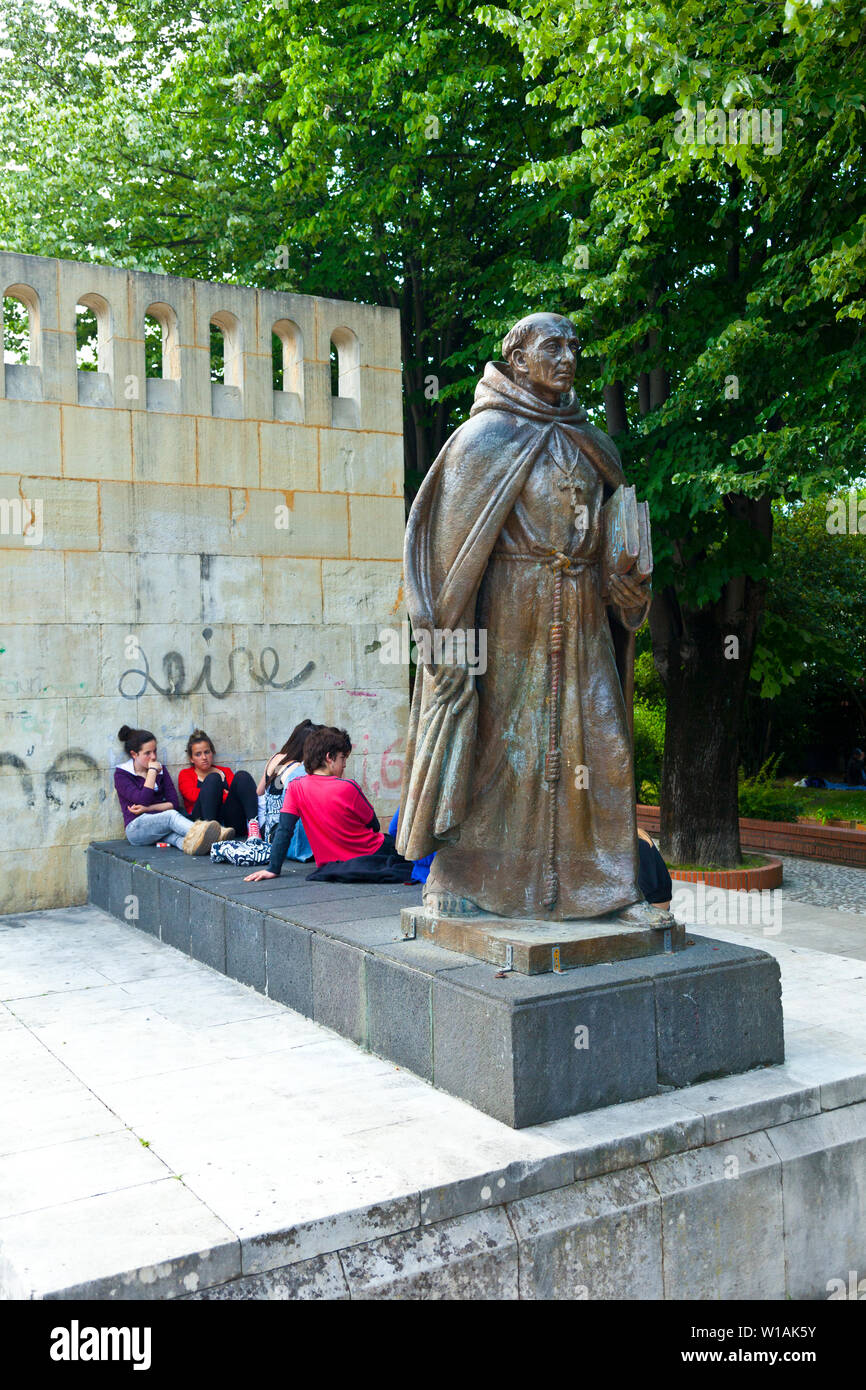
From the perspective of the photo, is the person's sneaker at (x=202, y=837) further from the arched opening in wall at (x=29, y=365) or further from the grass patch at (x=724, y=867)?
the grass patch at (x=724, y=867)

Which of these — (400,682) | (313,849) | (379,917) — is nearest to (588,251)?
(400,682)

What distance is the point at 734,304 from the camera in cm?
1094

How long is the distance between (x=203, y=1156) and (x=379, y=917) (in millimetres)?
2122

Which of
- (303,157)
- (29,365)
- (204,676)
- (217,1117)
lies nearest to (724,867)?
(204,676)

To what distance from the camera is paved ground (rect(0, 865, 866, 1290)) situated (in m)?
3.99

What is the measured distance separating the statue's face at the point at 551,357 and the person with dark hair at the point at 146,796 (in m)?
5.42

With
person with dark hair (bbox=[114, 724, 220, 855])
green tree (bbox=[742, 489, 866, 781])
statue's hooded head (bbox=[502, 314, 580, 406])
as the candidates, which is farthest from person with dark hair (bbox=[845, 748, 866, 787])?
statue's hooded head (bbox=[502, 314, 580, 406])

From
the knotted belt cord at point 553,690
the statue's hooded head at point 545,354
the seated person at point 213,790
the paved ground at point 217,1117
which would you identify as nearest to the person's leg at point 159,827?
the seated person at point 213,790

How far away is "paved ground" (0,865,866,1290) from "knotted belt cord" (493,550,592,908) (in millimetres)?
1094

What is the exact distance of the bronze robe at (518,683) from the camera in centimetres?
545

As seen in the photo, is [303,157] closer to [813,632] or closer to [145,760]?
[145,760]

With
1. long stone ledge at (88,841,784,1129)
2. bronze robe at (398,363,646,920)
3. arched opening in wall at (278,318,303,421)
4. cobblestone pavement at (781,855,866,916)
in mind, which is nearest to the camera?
long stone ledge at (88,841,784,1129)

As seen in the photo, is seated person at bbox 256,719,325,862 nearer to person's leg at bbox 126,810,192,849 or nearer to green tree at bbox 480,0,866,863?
person's leg at bbox 126,810,192,849

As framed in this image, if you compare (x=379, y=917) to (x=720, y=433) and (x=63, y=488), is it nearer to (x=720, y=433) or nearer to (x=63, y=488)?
(x=63, y=488)
